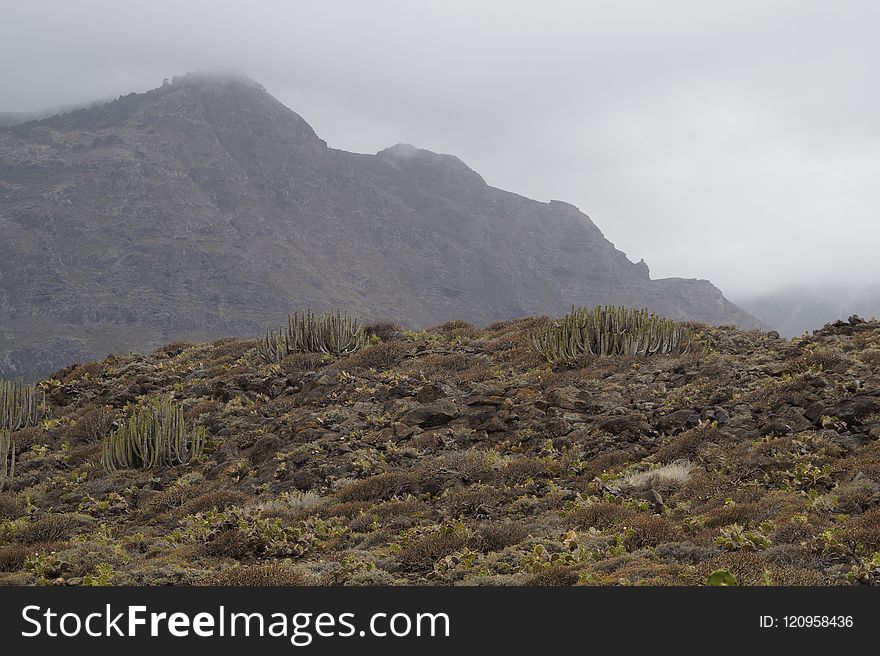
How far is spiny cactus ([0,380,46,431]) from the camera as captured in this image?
59.9 feet

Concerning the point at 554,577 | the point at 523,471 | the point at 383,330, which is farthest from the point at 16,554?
the point at 383,330

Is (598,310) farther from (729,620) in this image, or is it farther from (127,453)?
(729,620)

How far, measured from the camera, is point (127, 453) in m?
14.5

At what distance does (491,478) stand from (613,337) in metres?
7.22

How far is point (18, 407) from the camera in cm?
1847

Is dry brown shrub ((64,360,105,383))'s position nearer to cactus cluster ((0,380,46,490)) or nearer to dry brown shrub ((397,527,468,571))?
cactus cluster ((0,380,46,490))

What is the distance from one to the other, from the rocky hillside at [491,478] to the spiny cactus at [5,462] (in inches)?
14.1

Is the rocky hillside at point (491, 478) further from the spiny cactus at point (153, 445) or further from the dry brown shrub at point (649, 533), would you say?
the spiny cactus at point (153, 445)

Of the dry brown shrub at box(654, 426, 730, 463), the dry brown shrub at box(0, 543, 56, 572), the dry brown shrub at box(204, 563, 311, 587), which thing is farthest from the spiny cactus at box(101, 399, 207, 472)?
the dry brown shrub at box(654, 426, 730, 463)

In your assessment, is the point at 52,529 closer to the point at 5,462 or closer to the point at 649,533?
the point at 5,462

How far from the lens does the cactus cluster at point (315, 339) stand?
66.8 ft

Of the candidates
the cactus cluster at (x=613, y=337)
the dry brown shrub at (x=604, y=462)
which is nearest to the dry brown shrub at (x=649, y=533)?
the dry brown shrub at (x=604, y=462)

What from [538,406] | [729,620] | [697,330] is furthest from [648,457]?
[697,330]

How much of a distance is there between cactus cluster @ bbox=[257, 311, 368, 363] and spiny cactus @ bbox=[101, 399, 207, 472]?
18.2 feet
